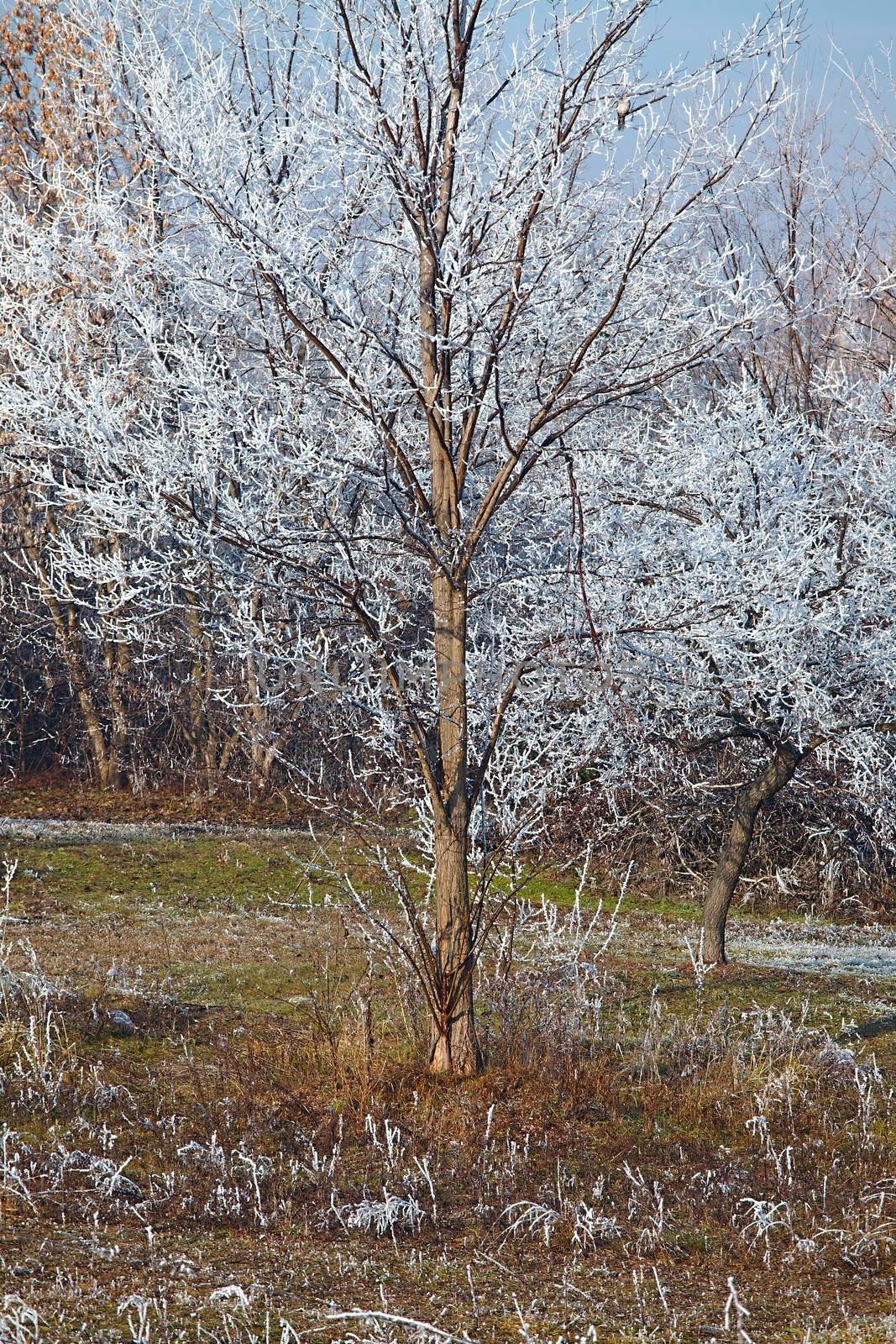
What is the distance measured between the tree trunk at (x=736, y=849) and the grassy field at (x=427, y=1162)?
1165 mm

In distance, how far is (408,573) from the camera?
7.04 metres

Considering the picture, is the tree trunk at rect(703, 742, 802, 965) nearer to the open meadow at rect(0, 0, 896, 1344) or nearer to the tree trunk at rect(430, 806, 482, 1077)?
the open meadow at rect(0, 0, 896, 1344)

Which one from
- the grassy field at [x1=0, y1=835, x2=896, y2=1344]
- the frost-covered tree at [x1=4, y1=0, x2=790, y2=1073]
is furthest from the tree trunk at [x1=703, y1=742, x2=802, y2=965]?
the frost-covered tree at [x1=4, y1=0, x2=790, y2=1073]

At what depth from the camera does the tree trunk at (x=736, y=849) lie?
907cm

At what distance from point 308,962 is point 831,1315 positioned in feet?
16.9

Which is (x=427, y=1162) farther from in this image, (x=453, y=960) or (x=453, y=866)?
(x=453, y=866)

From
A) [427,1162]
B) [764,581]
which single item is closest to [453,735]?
[427,1162]

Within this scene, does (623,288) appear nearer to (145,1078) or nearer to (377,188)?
(377,188)

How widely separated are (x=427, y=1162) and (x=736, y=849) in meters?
5.33

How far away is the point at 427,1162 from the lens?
454cm

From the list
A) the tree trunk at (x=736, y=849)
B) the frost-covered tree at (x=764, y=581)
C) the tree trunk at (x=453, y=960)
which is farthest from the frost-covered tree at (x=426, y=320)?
the tree trunk at (x=736, y=849)

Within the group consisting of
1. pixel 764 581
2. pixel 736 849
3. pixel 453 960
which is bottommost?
pixel 453 960

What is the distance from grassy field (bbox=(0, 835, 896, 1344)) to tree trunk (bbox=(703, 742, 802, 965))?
3.82 ft

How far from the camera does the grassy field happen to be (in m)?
3.62
